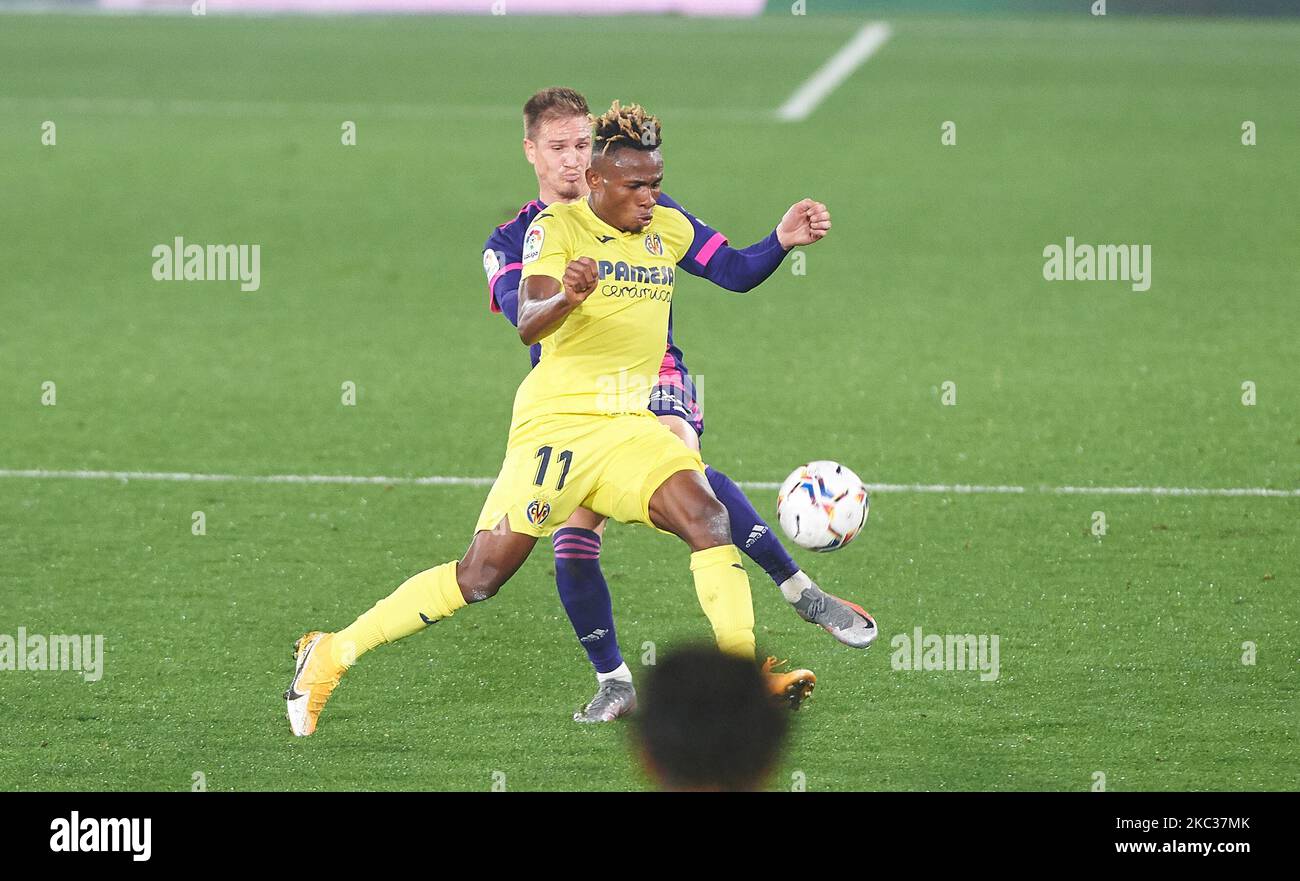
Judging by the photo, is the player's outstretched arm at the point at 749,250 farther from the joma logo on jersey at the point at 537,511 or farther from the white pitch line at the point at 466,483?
the white pitch line at the point at 466,483

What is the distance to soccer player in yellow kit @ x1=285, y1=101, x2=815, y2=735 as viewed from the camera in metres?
5.69

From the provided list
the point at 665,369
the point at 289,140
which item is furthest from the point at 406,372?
the point at 289,140

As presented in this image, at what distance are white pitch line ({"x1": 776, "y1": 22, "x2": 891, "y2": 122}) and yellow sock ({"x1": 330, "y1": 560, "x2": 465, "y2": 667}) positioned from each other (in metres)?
16.1

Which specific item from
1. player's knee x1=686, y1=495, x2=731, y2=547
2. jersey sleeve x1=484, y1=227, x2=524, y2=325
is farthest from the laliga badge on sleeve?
player's knee x1=686, y1=495, x2=731, y2=547

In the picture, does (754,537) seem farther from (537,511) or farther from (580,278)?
(580,278)

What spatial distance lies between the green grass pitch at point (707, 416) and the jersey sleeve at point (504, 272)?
1339mm

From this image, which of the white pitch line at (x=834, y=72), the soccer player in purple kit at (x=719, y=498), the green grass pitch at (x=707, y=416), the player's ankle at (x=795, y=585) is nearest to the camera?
the green grass pitch at (x=707, y=416)

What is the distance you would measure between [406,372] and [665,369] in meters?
4.92

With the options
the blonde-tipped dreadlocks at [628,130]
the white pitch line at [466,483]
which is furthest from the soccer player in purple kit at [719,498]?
the white pitch line at [466,483]

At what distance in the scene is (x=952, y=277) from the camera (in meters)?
14.1

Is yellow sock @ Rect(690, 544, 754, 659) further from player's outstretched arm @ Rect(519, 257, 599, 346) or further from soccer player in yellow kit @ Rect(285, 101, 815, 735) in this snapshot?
player's outstretched arm @ Rect(519, 257, 599, 346)

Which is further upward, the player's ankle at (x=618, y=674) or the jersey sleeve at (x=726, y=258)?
the jersey sleeve at (x=726, y=258)

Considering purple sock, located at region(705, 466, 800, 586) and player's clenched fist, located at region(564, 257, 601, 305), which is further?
purple sock, located at region(705, 466, 800, 586)

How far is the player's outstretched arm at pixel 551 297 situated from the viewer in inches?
213
